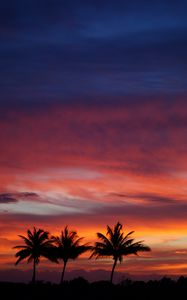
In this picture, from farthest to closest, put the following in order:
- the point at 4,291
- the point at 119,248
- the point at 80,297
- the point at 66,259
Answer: the point at 66,259
the point at 119,248
the point at 4,291
the point at 80,297

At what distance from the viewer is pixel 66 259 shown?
10581 cm

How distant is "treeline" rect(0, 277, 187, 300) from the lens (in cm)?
8369

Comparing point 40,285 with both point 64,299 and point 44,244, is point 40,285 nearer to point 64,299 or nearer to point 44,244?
point 44,244

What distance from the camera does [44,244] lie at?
10400 centimetres

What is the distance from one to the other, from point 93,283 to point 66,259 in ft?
33.2

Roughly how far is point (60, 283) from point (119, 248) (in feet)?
33.9

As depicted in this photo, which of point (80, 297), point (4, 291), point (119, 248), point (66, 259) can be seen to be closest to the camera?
point (80, 297)

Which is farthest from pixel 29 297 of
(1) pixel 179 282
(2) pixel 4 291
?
(1) pixel 179 282

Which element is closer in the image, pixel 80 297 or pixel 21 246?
pixel 80 297

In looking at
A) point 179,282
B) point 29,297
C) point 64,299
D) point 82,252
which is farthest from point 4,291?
point 179,282

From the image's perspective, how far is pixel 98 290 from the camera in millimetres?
89750

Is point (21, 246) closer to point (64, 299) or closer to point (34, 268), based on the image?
point (34, 268)

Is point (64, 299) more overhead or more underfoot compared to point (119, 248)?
more underfoot

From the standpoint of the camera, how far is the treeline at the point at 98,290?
83688 millimetres
